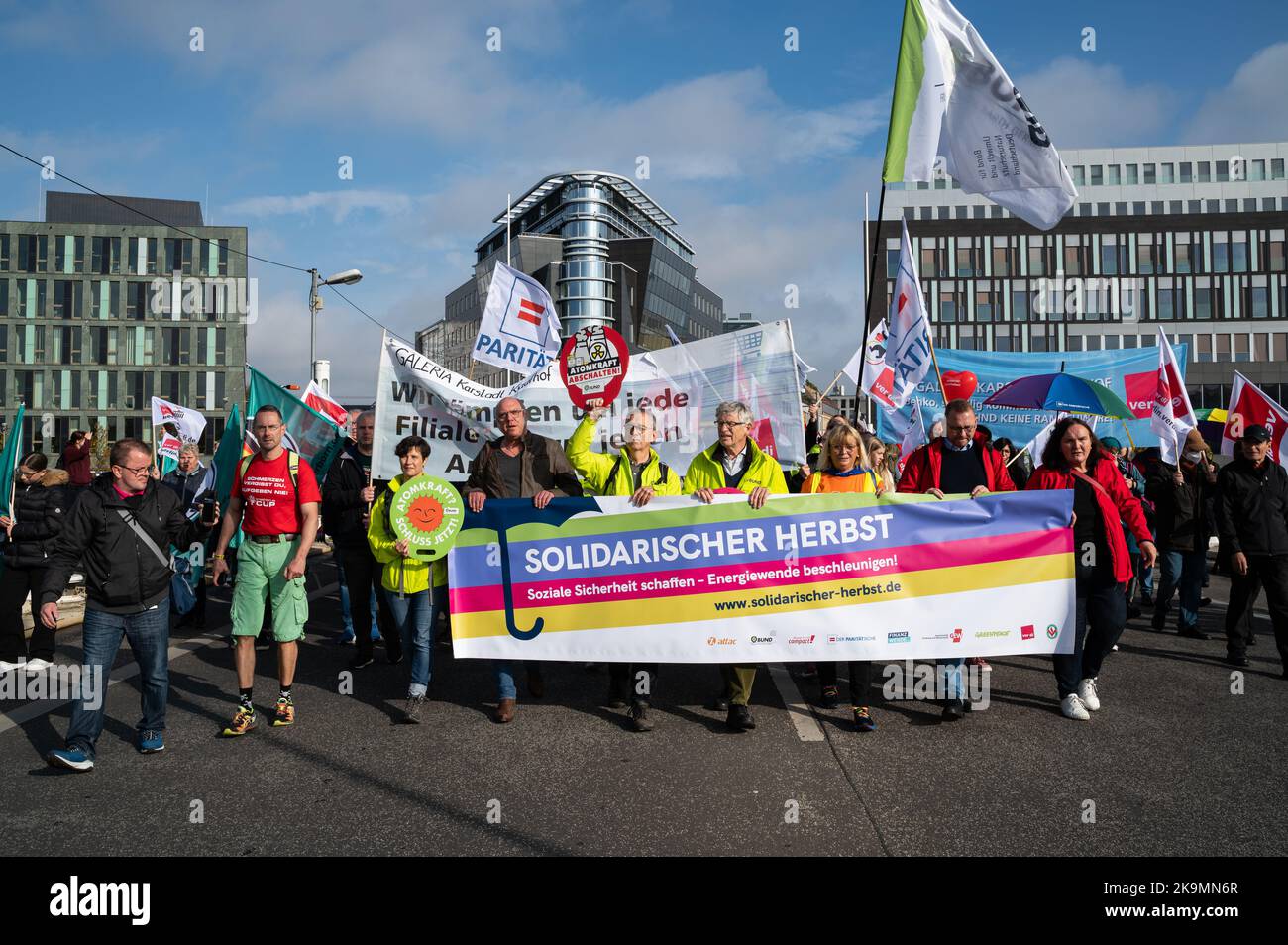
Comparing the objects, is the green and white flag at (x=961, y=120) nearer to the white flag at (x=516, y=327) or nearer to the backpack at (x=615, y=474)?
the backpack at (x=615, y=474)

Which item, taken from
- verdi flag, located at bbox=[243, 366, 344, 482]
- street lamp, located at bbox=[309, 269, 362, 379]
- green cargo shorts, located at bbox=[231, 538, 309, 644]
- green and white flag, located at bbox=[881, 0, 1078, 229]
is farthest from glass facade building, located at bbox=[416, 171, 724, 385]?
green cargo shorts, located at bbox=[231, 538, 309, 644]

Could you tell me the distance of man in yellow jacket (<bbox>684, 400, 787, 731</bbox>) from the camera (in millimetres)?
5648

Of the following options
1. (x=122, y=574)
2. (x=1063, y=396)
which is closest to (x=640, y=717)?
(x=122, y=574)

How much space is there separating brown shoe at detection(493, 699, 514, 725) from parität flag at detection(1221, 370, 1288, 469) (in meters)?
8.43

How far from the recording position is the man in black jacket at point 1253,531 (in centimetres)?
695

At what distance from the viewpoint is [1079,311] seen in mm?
73250

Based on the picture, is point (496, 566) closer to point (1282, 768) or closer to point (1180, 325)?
point (1282, 768)

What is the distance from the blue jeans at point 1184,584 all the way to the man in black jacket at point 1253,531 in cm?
139

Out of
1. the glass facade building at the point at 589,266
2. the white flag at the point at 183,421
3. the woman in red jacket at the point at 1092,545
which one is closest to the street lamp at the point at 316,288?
the white flag at the point at 183,421

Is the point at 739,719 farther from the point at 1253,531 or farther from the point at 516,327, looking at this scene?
the point at 516,327

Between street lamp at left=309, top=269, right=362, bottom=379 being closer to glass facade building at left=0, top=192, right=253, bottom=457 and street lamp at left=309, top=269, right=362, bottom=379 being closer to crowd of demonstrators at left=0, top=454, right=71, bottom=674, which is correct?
crowd of demonstrators at left=0, top=454, right=71, bottom=674

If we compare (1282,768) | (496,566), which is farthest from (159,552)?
(1282,768)

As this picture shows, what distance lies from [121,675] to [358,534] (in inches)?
81.7

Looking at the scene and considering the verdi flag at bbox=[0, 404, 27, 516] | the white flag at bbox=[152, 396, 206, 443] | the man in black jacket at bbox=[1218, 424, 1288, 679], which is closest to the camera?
the verdi flag at bbox=[0, 404, 27, 516]
